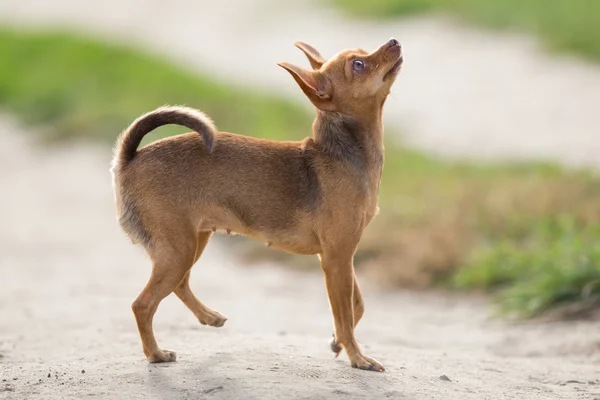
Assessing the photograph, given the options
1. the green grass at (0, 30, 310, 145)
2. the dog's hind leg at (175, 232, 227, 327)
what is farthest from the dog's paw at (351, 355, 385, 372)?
the green grass at (0, 30, 310, 145)

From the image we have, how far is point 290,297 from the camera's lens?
33.7 ft

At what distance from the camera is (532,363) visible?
713 centimetres

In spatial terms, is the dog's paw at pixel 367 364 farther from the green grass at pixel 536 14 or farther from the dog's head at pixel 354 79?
the green grass at pixel 536 14

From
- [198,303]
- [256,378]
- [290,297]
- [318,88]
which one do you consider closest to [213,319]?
[198,303]

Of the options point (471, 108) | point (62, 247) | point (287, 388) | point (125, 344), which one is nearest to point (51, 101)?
point (471, 108)

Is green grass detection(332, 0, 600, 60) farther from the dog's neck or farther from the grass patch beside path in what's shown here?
the dog's neck

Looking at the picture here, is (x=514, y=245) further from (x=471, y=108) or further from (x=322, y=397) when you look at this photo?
(x=471, y=108)

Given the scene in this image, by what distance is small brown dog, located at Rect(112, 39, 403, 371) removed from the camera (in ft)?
19.4

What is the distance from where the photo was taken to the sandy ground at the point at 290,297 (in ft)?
18.9

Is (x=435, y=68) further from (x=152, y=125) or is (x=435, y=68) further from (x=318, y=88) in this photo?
(x=152, y=125)

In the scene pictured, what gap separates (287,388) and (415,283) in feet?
17.1

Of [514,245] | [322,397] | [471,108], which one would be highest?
[471,108]

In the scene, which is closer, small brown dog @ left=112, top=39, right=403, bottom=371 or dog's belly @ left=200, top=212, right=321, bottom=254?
small brown dog @ left=112, top=39, right=403, bottom=371

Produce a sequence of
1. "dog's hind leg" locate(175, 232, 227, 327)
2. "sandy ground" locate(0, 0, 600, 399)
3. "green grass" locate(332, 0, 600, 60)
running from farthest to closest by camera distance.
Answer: "green grass" locate(332, 0, 600, 60), "dog's hind leg" locate(175, 232, 227, 327), "sandy ground" locate(0, 0, 600, 399)
